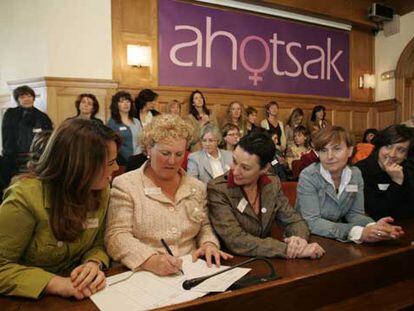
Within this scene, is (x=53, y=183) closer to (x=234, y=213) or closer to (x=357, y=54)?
A: (x=234, y=213)

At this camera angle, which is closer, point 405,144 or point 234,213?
point 234,213

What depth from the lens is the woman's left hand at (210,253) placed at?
4.26 feet

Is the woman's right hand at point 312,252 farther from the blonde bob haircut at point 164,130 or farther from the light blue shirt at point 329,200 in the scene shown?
the blonde bob haircut at point 164,130

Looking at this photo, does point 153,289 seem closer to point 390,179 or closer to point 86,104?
point 390,179

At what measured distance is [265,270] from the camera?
1.21 meters

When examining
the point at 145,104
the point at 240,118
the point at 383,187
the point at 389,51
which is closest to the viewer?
the point at 383,187

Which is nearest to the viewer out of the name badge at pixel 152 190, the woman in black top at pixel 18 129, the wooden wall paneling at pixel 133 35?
the name badge at pixel 152 190

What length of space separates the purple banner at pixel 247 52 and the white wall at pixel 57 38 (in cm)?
84

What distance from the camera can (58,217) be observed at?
1128 millimetres

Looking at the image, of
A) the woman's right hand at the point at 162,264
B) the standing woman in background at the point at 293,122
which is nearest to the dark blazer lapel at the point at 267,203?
the woman's right hand at the point at 162,264

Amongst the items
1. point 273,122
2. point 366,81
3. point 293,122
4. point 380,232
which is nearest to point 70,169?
point 380,232

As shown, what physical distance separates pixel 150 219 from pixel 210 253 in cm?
26

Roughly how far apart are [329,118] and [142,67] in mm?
3618

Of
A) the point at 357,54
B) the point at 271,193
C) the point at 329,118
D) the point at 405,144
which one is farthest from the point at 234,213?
the point at 357,54
